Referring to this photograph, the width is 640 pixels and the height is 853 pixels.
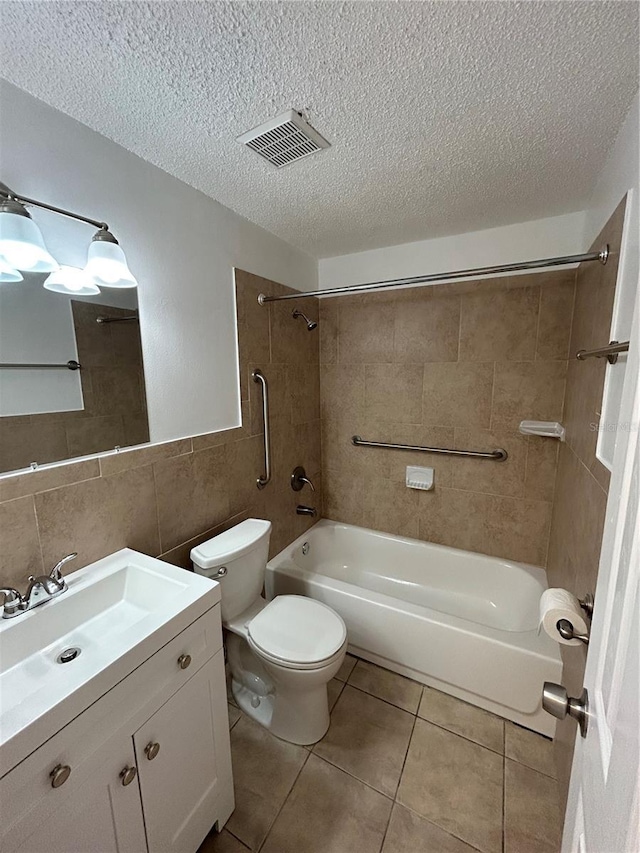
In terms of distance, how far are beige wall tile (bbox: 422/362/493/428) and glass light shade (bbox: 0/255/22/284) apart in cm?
197

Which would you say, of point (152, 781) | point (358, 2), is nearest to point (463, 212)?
point (358, 2)

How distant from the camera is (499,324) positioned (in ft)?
6.49

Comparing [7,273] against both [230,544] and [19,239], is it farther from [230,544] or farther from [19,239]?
[230,544]

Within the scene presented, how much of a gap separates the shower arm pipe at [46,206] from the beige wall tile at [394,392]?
1.64m

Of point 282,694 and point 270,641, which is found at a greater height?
point 270,641

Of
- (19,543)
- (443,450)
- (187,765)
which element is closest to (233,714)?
(187,765)

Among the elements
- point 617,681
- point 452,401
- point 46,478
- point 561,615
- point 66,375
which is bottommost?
point 561,615

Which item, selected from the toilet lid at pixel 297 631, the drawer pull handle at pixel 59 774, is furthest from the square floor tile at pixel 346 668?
the drawer pull handle at pixel 59 774

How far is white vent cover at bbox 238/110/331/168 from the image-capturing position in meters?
1.10

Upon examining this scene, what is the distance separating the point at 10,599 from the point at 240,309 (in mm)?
1428

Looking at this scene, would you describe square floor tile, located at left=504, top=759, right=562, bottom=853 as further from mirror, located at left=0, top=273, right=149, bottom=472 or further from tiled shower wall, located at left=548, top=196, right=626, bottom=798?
mirror, located at left=0, top=273, right=149, bottom=472

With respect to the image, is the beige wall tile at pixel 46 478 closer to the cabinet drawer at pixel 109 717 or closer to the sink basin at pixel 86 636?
the sink basin at pixel 86 636

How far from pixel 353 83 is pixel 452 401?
1.62 metres

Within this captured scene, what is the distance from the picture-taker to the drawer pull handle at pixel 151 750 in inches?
A: 35.3
